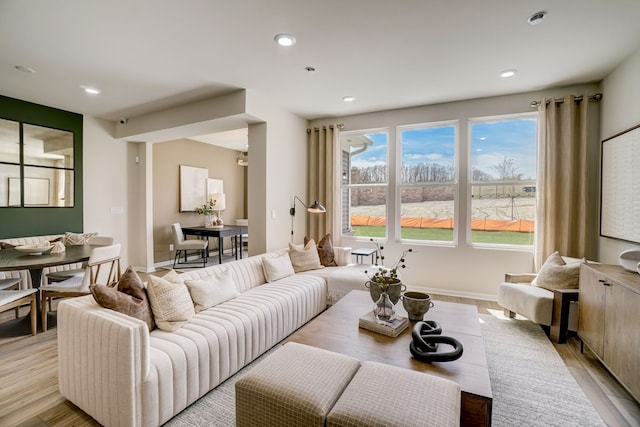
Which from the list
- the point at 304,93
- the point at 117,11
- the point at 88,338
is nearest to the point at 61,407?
the point at 88,338

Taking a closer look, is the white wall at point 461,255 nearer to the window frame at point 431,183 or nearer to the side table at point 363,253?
the window frame at point 431,183

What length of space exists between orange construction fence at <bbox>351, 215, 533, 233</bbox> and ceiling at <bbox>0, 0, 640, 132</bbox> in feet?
5.75

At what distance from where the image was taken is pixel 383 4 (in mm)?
2059

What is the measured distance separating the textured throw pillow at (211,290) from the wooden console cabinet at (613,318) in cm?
298

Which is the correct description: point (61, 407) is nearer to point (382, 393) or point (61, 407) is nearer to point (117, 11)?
point (382, 393)

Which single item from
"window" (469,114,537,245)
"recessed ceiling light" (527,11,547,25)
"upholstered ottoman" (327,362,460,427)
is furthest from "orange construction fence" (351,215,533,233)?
"upholstered ottoman" (327,362,460,427)

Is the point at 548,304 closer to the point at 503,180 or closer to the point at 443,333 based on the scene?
the point at 443,333

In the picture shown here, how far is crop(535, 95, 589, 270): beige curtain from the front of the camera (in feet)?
11.2

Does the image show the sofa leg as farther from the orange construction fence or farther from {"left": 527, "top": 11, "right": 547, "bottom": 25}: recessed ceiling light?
{"left": 527, "top": 11, "right": 547, "bottom": 25}: recessed ceiling light

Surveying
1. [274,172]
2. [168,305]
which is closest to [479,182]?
[274,172]

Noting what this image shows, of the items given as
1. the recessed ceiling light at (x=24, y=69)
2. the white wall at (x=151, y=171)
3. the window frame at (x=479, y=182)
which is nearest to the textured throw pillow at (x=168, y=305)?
the white wall at (x=151, y=171)

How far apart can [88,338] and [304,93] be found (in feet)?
11.1

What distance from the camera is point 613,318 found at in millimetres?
2104

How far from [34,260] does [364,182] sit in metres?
4.28
